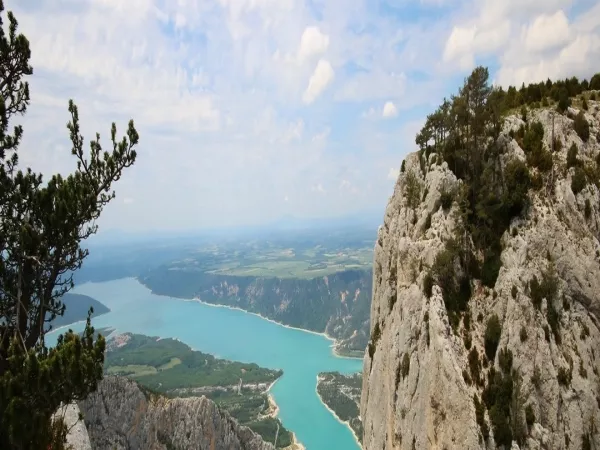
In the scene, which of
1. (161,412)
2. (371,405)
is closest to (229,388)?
(161,412)

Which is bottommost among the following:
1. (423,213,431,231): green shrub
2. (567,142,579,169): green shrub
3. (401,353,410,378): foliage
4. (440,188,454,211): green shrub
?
(401,353,410,378): foliage

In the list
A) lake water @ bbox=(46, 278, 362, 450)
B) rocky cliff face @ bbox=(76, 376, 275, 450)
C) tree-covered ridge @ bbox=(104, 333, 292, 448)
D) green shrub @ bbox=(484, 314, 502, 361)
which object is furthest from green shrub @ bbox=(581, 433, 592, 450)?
tree-covered ridge @ bbox=(104, 333, 292, 448)

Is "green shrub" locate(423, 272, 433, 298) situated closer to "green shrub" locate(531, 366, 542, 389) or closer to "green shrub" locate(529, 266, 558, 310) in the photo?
"green shrub" locate(529, 266, 558, 310)

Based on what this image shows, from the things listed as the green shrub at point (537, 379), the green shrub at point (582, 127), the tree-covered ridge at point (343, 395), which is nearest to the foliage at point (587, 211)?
the green shrub at point (582, 127)

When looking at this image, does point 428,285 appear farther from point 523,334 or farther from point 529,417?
point 529,417

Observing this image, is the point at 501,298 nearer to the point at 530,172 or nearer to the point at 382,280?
the point at 530,172
